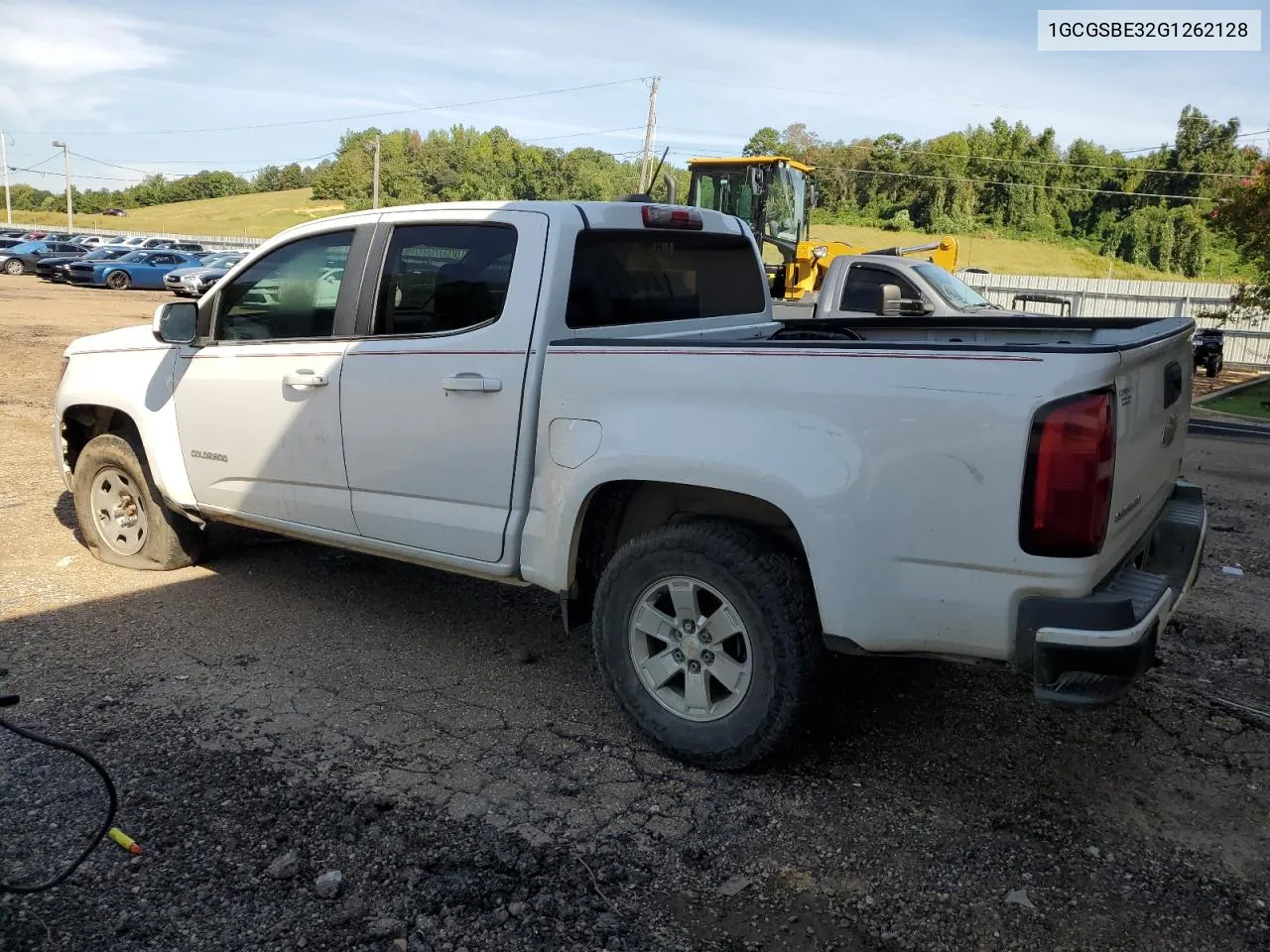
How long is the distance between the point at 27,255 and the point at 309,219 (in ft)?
48.3

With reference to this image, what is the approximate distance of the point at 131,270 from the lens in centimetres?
3388

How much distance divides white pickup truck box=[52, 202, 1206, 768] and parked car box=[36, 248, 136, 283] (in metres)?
33.8

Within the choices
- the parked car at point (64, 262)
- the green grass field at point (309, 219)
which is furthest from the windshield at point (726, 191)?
the green grass field at point (309, 219)

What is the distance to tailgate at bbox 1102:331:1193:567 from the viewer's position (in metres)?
2.97

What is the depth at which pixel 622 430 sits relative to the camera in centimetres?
356

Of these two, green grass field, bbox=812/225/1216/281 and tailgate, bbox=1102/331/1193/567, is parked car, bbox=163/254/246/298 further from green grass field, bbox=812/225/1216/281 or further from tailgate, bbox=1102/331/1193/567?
green grass field, bbox=812/225/1216/281

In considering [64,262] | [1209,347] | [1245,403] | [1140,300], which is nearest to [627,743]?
[1245,403]

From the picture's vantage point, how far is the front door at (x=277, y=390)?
455 cm

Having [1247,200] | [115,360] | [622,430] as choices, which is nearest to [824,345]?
[622,430]

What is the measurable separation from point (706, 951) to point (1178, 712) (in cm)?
246

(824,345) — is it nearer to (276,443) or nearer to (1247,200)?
(276,443)

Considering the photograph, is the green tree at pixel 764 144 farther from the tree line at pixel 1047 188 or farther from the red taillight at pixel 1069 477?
the red taillight at pixel 1069 477

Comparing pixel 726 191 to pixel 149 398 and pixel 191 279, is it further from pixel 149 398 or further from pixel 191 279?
pixel 191 279

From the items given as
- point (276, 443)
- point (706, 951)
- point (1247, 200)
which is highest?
point (1247, 200)
